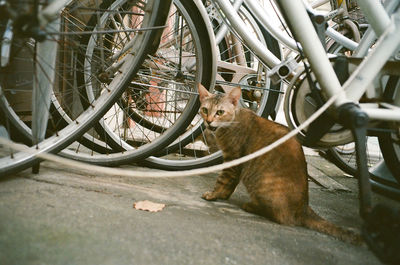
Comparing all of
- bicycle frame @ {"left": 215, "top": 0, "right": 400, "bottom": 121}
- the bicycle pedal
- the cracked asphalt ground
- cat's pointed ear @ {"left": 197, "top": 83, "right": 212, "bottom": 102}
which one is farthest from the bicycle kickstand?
cat's pointed ear @ {"left": 197, "top": 83, "right": 212, "bottom": 102}

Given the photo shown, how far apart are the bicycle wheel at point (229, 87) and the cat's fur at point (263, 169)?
0.99ft

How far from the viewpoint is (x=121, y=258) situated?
0.98 meters

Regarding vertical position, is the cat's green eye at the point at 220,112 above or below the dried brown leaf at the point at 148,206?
above

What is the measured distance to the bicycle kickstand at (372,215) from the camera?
91 centimetres

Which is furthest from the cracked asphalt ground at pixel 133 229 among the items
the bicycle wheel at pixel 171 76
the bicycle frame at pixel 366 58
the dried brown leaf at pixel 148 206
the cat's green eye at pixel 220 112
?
the bicycle frame at pixel 366 58

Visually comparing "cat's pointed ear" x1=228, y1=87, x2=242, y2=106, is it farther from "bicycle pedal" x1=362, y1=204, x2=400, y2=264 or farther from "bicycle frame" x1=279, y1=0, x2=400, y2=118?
"bicycle pedal" x1=362, y1=204, x2=400, y2=264

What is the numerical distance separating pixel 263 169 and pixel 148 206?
615 mm

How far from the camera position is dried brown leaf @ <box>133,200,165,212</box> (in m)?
1.41

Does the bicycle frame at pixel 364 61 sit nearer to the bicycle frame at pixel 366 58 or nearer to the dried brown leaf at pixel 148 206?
the bicycle frame at pixel 366 58

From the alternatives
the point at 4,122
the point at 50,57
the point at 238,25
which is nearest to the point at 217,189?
the point at 238,25

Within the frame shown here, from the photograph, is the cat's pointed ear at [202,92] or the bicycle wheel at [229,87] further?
the bicycle wheel at [229,87]

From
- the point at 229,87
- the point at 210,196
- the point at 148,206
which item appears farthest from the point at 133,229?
the point at 229,87

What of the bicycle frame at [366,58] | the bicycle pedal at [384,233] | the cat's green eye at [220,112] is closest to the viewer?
the bicycle pedal at [384,233]

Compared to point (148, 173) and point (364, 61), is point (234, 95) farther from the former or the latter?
point (148, 173)
